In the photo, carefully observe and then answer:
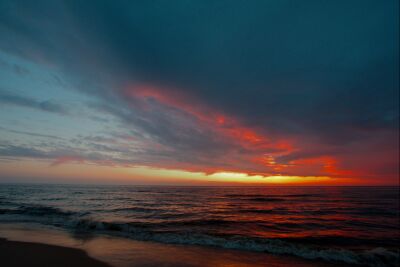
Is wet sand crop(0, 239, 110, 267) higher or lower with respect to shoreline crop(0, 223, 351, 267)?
higher

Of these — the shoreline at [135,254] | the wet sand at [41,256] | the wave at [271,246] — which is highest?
the wet sand at [41,256]

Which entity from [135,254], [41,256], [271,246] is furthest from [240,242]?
[41,256]

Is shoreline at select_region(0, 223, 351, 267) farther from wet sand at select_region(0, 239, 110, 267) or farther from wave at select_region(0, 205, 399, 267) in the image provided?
wave at select_region(0, 205, 399, 267)

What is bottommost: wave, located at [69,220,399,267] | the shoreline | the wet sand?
wave, located at [69,220,399,267]

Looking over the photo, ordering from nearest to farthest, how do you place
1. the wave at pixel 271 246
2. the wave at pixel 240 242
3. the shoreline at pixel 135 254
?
the shoreline at pixel 135 254, the wave at pixel 271 246, the wave at pixel 240 242

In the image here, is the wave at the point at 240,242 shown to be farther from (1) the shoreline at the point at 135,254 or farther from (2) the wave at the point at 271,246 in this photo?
(1) the shoreline at the point at 135,254

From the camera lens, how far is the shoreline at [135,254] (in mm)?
8227

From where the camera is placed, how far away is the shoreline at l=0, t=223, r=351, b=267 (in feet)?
27.0

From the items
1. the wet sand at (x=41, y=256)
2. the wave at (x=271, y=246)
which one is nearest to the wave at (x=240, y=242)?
the wave at (x=271, y=246)

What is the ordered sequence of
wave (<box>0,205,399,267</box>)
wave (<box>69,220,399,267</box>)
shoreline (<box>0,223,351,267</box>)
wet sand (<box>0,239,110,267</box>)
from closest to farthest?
wet sand (<box>0,239,110,267</box>) → shoreline (<box>0,223,351,267</box>) → wave (<box>69,220,399,267</box>) → wave (<box>0,205,399,267</box>)

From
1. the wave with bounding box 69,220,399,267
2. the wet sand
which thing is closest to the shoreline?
the wet sand

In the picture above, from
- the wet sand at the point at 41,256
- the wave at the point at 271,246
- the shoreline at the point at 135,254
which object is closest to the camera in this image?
the wet sand at the point at 41,256

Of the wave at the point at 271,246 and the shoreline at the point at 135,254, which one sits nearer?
the shoreline at the point at 135,254

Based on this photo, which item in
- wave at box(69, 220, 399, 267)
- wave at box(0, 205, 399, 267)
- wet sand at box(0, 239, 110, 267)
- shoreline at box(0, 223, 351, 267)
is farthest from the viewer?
wave at box(0, 205, 399, 267)
